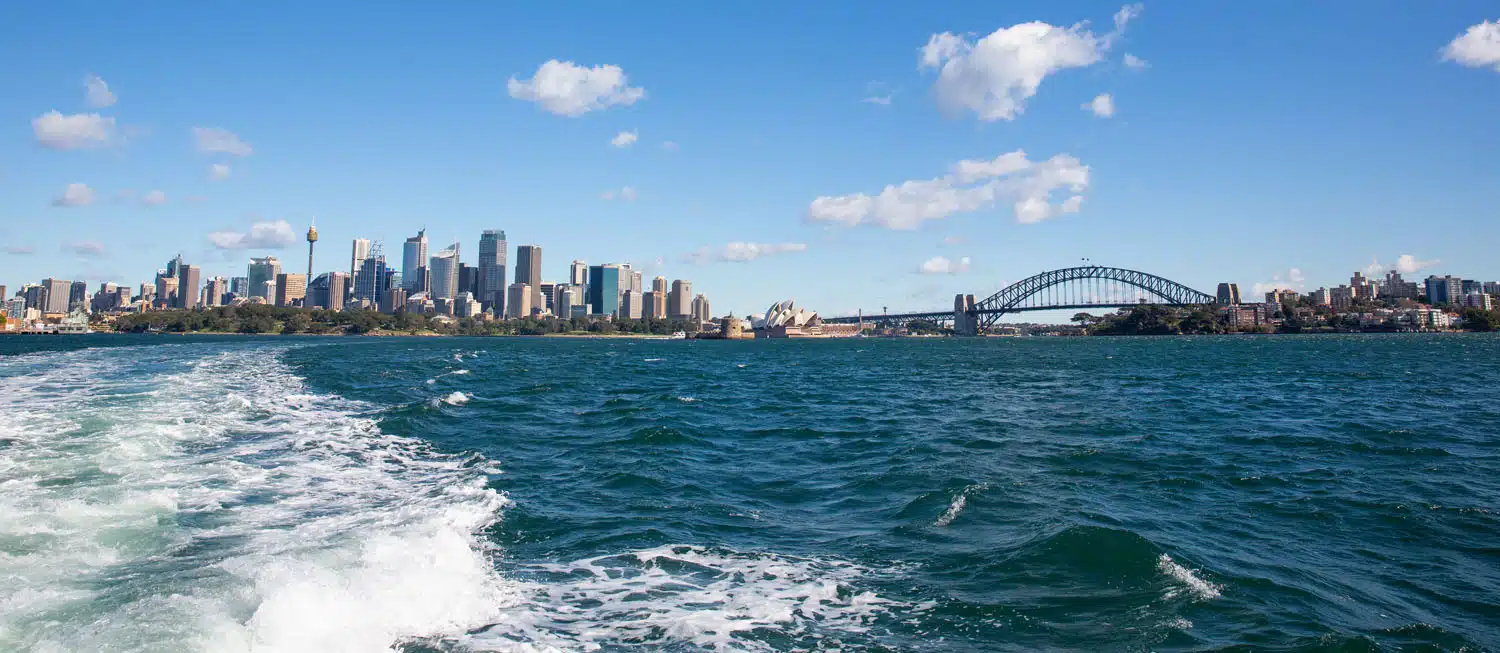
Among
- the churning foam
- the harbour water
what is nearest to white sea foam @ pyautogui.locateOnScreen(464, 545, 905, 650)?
the harbour water

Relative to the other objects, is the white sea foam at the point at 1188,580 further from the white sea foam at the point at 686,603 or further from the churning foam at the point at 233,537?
the churning foam at the point at 233,537

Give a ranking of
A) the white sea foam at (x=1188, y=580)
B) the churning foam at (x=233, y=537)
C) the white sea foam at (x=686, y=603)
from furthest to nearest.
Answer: the white sea foam at (x=1188, y=580), the white sea foam at (x=686, y=603), the churning foam at (x=233, y=537)

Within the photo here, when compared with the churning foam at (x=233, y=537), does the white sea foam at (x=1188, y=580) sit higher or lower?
higher

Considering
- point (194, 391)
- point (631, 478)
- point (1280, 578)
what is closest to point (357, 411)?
point (194, 391)

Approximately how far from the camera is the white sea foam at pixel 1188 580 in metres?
7.93

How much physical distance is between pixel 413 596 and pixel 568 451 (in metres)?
9.66

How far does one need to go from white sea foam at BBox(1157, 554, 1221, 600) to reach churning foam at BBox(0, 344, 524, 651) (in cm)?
661

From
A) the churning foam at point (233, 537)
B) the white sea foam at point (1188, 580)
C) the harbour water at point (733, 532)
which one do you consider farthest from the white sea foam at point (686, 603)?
the white sea foam at point (1188, 580)

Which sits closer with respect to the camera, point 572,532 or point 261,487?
point 572,532

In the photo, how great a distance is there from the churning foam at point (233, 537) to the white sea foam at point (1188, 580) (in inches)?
260

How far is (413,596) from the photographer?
295 inches

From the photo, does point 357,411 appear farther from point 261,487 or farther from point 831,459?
point 831,459

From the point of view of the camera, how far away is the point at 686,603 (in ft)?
25.4

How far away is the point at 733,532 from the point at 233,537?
5869mm
